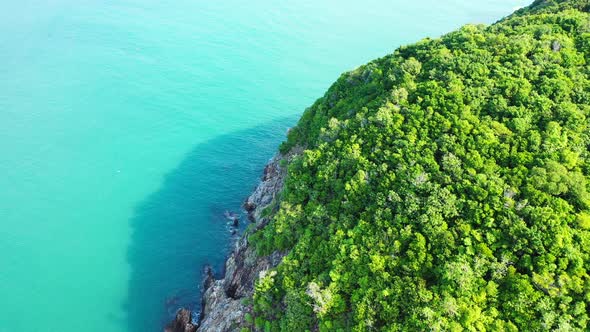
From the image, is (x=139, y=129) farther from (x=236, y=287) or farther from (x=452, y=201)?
(x=452, y=201)

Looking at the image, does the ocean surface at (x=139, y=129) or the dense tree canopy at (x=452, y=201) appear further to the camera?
the ocean surface at (x=139, y=129)

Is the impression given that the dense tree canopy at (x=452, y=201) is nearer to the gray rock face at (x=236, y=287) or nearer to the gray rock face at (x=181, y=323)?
the gray rock face at (x=236, y=287)

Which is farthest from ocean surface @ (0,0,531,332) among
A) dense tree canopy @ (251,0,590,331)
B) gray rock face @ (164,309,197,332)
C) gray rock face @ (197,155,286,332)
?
dense tree canopy @ (251,0,590,331)

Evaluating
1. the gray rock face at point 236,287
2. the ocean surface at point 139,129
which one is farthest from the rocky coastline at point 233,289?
the ocean surface at point 139,129

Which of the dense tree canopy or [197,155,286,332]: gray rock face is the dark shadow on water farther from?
the dense tree canopy

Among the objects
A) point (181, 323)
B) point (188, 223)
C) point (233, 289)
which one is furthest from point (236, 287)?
point (188, 223)

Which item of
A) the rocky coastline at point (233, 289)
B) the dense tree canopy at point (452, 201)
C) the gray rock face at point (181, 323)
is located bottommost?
the gray rock face at point (181, 323)

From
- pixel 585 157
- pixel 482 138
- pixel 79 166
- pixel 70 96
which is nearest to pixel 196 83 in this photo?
pixel 70 96
